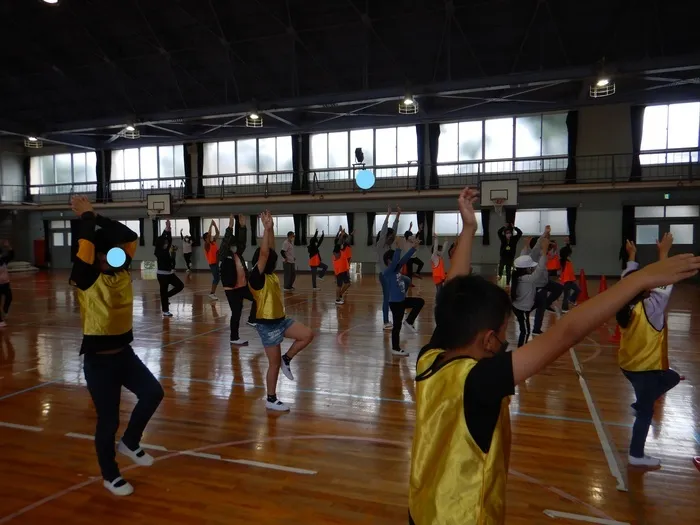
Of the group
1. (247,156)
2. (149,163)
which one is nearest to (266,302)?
(247,156)

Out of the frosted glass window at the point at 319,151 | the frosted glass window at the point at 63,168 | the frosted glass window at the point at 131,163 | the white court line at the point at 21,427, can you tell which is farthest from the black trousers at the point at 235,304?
the frosted glass window at the point at 63,168

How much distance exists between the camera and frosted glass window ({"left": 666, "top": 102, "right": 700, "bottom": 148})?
16.5 metres

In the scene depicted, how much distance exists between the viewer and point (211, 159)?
23.3m

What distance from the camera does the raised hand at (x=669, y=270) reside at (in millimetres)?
1141

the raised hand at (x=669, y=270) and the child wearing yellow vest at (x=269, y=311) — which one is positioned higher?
the raised hand at (x=669, y=270)

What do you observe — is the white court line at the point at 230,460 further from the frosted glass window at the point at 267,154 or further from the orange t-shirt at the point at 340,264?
the frosted glass window at the point at 267,154

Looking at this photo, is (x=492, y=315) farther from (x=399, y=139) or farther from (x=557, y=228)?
(x=399, y=139)

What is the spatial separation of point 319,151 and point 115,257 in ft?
62.9

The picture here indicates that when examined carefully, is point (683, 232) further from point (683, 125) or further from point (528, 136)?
point (528, 136)

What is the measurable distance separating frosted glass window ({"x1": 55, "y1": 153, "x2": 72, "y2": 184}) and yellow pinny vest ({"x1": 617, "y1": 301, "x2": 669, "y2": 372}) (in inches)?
1147

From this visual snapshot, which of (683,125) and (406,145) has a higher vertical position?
(406,145)

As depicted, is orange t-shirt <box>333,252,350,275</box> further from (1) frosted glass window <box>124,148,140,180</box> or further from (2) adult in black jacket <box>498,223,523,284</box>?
(1) frosted glass window <box>124,148,140,180</box>

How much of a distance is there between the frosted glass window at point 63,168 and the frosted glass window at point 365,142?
16.5m

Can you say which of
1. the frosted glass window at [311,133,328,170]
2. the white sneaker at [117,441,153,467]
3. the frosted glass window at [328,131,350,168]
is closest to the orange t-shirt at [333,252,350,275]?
the white sneaker at [117,441,153,467]
